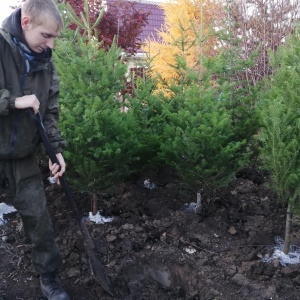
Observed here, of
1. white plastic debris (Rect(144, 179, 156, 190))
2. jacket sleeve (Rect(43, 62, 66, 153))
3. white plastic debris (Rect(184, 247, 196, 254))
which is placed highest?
jacket sleeve (Rect(43, 62, 66, 153))

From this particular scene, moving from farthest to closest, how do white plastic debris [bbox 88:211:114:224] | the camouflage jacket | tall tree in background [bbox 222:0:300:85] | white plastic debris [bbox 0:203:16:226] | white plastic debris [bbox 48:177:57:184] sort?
tall tree in background [bbox 222:0:300:85] → white plastic debris [bbox 48:177:57:184] → white plastic debris [bbox 0:203:16:226] → white plastic debris [bbox 88:211:114:224] → the camouflage jacket

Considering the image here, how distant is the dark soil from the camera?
3035 mm

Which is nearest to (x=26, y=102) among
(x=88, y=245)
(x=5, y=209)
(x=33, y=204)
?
(x=33, y=204)

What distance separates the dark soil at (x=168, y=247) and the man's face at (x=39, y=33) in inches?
66.6

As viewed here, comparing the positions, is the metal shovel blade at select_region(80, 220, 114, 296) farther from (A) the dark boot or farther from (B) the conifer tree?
(B) the conifer tree

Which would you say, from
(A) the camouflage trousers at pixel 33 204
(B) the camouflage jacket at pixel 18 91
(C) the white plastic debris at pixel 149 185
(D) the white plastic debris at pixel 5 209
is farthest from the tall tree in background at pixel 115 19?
(A) the camouflage trousers at pixel 33 204

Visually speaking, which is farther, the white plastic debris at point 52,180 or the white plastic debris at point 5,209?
the white plastic debris at point 52,180

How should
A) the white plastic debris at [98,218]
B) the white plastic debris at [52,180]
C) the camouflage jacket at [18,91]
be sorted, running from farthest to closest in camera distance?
the white plastic debris at [52,180]
the white plastic debris at [98,218]
the camouflage jacket at [18,91]

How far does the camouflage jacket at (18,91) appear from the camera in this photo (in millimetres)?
2531

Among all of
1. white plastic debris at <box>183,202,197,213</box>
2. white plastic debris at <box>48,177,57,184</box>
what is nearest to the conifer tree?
white plastic debris at <box>183,202,197,213</box>

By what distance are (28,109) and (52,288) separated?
51.9 inches

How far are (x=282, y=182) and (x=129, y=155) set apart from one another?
54.2 inches

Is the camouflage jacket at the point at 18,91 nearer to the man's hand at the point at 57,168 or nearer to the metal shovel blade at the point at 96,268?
the man's hand at the point at 57,168

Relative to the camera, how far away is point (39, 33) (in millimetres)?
2473
